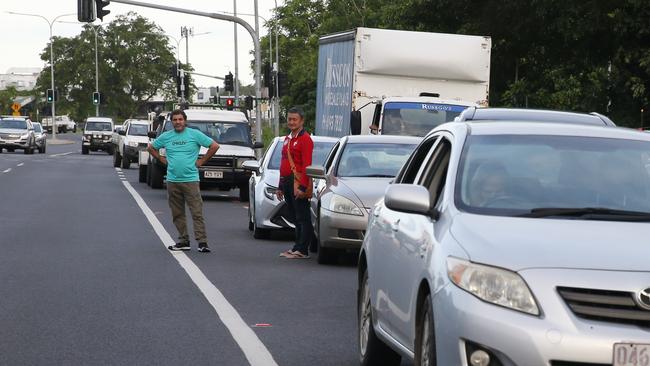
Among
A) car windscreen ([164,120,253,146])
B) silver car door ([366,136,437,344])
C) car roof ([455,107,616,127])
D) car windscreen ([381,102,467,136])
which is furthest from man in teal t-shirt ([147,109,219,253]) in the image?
car windscreen ([164,120,253,146])

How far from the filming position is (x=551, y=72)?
131 feet

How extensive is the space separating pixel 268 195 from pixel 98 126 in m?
53.2

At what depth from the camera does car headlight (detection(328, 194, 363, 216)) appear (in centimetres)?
1496

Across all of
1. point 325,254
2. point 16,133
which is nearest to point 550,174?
point 325,254

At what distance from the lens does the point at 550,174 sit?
276 inches

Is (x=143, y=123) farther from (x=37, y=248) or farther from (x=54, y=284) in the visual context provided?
(x=54, y=284)

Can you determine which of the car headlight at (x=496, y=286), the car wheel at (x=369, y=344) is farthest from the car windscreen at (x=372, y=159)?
the car headlight at (x=496, y=286)

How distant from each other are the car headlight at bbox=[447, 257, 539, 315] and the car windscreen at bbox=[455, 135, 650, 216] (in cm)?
70

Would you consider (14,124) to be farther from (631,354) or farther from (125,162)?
(631,354)

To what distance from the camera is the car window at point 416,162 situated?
26.3 feet

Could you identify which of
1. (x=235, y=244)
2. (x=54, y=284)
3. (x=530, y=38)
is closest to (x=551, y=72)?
(x=530, y=38)

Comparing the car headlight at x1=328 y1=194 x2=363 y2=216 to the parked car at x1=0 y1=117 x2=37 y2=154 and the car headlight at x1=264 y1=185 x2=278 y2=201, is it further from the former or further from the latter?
the parked car at x1=0 y1=117 x2=37 y2=154

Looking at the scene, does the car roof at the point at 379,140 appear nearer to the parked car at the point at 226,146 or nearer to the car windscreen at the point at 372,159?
the car windscreen at the point at 372,159

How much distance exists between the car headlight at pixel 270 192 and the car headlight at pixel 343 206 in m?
3.50
